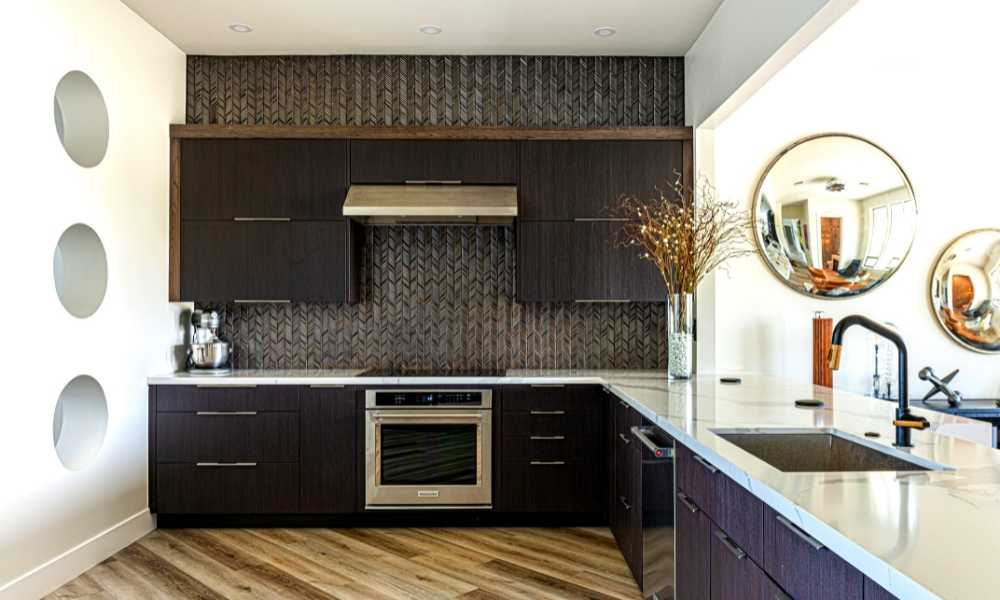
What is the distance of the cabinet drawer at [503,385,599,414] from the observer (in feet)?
12.9

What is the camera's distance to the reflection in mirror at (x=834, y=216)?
403cm

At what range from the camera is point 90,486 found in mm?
3332

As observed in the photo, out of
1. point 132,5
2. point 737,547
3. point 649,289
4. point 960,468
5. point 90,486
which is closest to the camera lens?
point 960,468

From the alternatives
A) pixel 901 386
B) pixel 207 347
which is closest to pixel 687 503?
pixel 901 386

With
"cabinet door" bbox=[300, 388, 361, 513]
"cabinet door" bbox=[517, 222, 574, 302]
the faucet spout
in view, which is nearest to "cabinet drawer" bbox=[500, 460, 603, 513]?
"cabinet door" bbox=[300, 388, 361, 513]

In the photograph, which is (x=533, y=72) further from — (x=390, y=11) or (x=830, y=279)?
(x=830, y=279)

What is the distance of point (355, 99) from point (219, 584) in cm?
282

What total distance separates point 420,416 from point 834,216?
2.60 metres

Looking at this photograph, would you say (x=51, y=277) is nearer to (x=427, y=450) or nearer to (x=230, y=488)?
(x=230, y=488)

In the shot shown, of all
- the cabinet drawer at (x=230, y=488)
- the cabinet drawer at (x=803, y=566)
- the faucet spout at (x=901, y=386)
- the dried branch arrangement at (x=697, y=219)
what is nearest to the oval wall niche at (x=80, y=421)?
the cabinet drawer at (x=230, y=488)

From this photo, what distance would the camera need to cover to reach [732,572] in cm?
184

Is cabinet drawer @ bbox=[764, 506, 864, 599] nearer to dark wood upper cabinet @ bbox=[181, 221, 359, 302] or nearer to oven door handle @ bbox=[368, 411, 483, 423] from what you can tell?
oven door handle @ bbox=[368, 411, 483, 423]

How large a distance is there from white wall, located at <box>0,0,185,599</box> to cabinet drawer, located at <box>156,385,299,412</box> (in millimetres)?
134

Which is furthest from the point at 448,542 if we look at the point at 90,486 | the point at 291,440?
the point at 90,486
